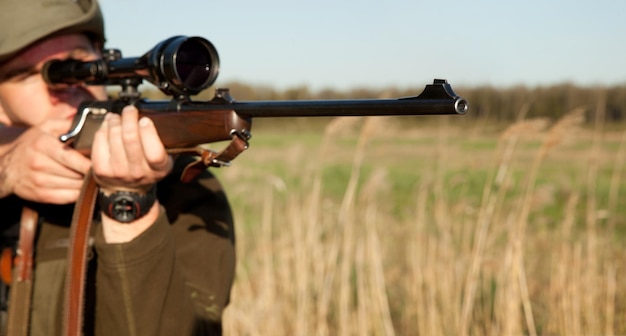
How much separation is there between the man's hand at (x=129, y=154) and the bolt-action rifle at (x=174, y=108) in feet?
0.17

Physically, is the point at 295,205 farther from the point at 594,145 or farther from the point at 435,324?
the point at 594,145

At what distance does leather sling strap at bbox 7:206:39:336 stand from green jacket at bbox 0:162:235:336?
6 centimetres

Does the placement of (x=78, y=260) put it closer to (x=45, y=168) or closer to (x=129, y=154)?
(x=45, y=168)

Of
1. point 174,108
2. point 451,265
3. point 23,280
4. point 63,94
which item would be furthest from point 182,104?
point 451,265

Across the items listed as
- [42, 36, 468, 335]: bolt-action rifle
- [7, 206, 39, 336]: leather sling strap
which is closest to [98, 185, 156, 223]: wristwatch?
[42, 36, 468, 335]: bolt-action rifle

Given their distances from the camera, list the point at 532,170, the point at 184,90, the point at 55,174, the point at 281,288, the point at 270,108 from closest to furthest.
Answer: the point at 270,108
the point at 184,90
the point at 55,174
the point at 532,170
the point at 281,288

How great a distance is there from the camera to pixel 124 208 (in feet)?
8.09

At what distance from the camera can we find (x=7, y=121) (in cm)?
302

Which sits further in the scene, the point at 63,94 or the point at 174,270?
the point at 63,94

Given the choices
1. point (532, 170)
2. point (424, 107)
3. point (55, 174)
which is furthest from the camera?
point (532, 170)

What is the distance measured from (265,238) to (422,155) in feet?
101

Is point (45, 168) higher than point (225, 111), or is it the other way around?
point (225, 111)

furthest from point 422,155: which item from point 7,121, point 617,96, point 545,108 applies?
point 7,121

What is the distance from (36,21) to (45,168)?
58 centimetres
